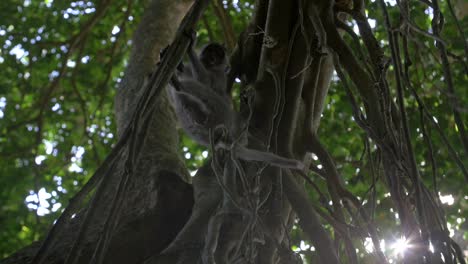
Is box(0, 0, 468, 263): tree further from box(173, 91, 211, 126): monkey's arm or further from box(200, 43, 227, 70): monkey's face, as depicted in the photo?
box(200, 43, 227, 70): monkey's face

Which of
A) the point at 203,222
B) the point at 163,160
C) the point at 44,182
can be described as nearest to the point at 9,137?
the point at 44,182

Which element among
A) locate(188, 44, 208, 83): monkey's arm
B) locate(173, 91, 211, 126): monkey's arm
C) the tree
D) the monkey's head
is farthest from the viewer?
the monkey's head

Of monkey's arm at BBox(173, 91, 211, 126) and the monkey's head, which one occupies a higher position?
the monkey's head

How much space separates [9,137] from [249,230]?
14.8ft

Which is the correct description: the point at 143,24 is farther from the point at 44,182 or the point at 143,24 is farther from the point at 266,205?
the point at 266,205

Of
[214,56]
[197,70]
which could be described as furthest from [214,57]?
[197,70]

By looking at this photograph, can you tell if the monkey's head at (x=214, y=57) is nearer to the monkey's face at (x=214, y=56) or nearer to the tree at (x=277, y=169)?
the monkey's face at (x=214, y=56)

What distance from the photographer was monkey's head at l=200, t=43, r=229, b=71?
4.29 metres

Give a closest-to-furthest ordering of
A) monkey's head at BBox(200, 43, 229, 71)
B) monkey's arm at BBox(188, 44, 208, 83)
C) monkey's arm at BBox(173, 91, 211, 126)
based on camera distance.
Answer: monkey's arm at BBox(173, 91, 211, 126), monkey's arm at BBox(188, 44, 208, 83), monkey's head at BBox(200, 43, 229, 71)

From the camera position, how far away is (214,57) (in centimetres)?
428

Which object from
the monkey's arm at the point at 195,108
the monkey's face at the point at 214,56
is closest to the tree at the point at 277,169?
the monkey's arm at the point at 195,108

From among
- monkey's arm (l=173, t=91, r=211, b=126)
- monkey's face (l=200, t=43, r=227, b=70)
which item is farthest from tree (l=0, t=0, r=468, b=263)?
monkey's face (l=200, t=43, r=227, b=70)

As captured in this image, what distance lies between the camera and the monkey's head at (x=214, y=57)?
4.29 meters

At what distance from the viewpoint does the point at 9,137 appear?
543cm
